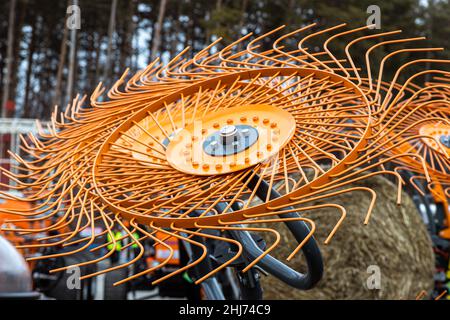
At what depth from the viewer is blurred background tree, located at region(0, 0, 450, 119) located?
620 inches

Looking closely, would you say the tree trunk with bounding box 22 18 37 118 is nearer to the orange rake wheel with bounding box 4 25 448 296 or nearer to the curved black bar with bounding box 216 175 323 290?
the orange rake wheel with bounding box 4 25 448 296

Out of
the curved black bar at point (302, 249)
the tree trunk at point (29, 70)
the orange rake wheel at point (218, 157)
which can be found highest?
the tree trunk at point (29, 70)

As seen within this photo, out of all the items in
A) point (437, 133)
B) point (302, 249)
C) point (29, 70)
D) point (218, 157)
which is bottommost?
point (302, 249)

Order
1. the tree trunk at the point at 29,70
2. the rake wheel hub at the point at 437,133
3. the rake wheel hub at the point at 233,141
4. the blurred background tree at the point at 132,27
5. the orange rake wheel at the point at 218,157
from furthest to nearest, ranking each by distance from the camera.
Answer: the tree trunk at the point at 29,70 → the blurred background tree at the point at 132,27 → the rake wheel hub at the point at 437,133 → the rake wheel hub at the point at 233,141 → the orange rake wheel at the point at 218,157

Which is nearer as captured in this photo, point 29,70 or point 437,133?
point 437,133

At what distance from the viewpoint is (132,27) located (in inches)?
762

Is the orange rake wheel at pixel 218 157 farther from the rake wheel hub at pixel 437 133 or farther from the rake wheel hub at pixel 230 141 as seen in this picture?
the rake wheel hub at pixel 437 133

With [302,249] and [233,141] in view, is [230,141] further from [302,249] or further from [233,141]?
[302,249]

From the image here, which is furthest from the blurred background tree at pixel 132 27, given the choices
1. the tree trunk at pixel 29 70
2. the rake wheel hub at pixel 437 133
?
the rake wheel hub at pixel 437 133

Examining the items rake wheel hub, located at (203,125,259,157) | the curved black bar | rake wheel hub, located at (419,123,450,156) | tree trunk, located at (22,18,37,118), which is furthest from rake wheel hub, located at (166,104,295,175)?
tree trunk, located at (22,18,37,118)

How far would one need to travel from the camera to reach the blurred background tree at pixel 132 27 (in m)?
15.8

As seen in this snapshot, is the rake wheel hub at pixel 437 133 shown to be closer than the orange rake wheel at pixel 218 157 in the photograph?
No

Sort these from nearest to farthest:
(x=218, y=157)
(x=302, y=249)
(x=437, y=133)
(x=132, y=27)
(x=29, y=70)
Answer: (x=218, y=157) → (x=302, y=249) → (x=437, y=133) → (x=132, y=27) → (x=29, y=70)

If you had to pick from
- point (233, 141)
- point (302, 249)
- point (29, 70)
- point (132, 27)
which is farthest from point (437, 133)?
point (29, 70)
